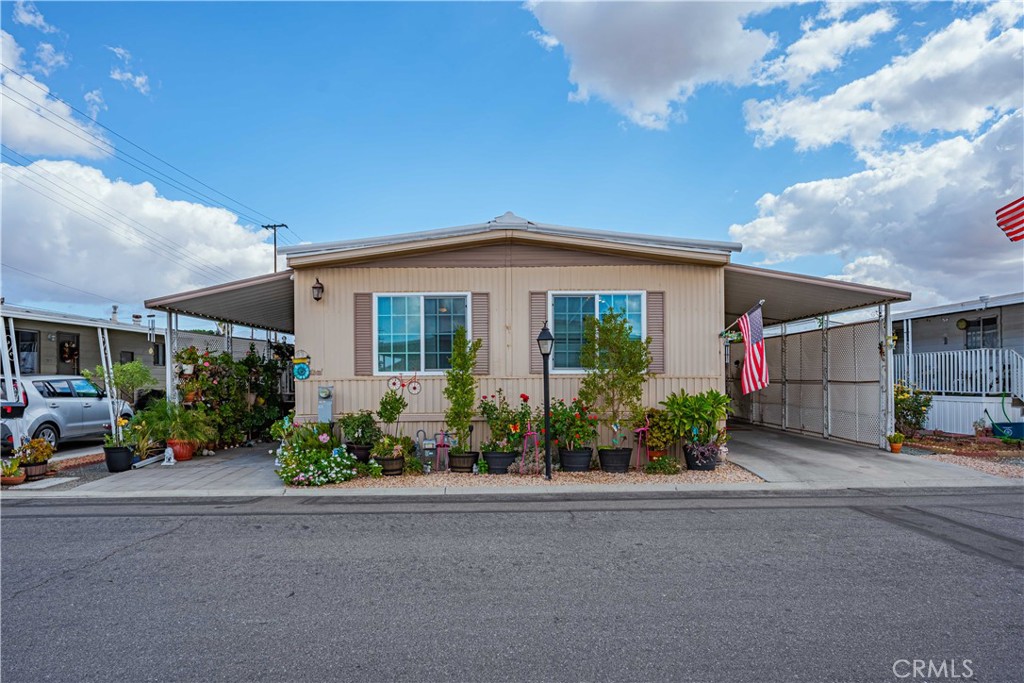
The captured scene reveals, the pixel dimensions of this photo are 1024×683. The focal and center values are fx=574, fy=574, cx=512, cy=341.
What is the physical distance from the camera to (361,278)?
31.8 feet

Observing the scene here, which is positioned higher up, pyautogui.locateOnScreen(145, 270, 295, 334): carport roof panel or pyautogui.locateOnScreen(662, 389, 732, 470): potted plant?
pyautogui.locateOnScreen(145, 270, 295, 334): carport roof panel

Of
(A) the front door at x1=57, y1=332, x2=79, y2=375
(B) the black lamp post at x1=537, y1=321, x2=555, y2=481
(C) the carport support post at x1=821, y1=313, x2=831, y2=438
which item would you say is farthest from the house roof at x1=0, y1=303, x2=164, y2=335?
(C) the carport support post at x1=821, y1=313, x2=831, y2=438

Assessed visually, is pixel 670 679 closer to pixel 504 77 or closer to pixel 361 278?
pixel 361 278

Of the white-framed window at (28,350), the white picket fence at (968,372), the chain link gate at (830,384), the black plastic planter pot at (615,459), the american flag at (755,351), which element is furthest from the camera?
the white-framed window at (28,350)

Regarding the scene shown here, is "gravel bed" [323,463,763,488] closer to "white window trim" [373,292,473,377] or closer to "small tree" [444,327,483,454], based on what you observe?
"small tree" [444,327,483,454]

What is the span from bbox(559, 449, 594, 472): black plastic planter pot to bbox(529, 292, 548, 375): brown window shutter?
152 cm

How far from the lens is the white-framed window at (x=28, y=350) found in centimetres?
1427

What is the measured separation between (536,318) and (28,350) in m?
13.5

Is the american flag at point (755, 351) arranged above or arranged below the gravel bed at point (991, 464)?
above

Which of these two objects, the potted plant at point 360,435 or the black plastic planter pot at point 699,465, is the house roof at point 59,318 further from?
the black plastic planter pot at point 699,465

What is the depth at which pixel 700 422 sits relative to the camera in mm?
8922

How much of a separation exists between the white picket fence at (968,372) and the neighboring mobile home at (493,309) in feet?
23.7

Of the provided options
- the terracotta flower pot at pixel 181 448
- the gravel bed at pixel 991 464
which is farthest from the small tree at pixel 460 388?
the gravel bed at pixel 991 464

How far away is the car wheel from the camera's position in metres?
11.1
